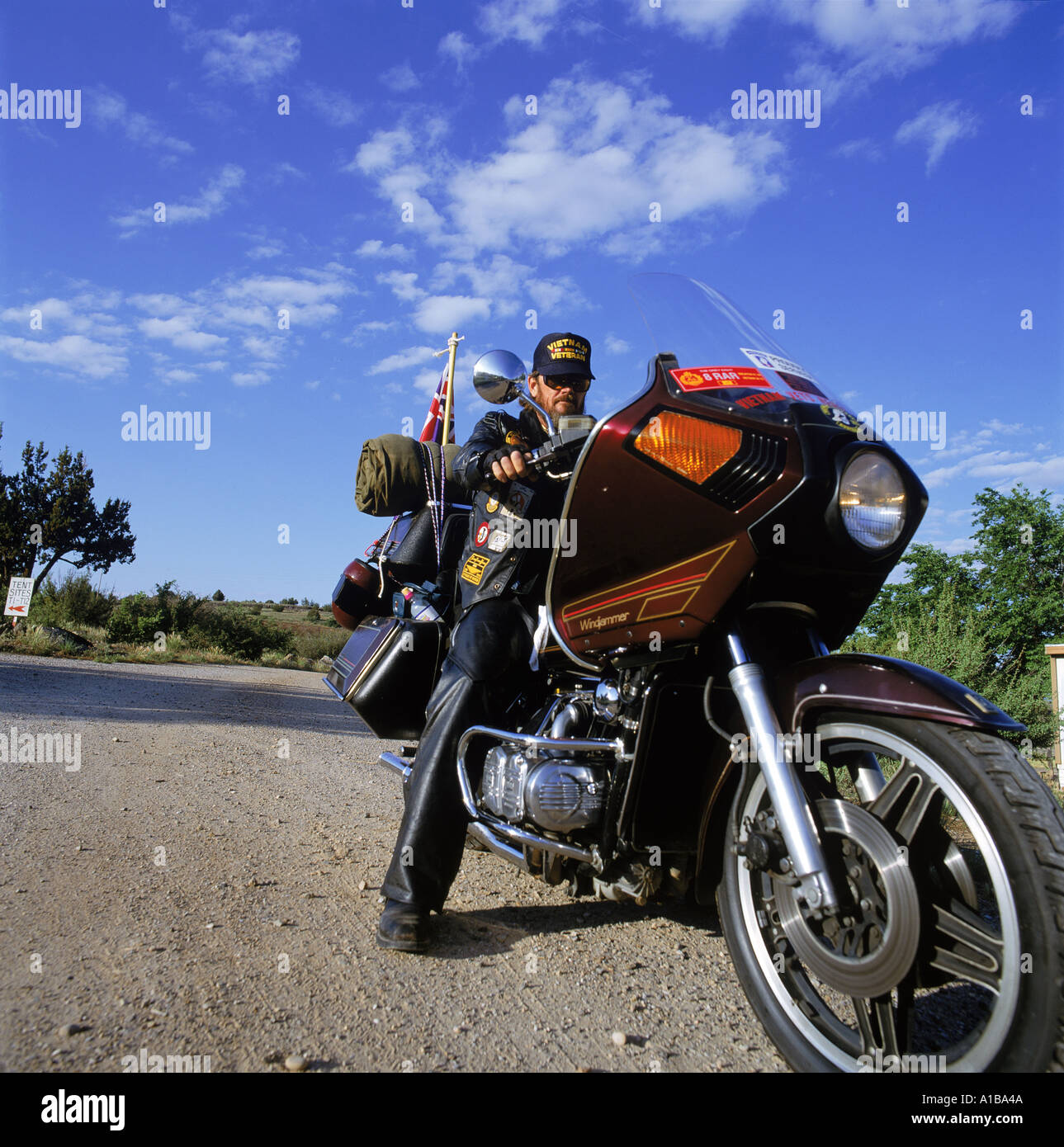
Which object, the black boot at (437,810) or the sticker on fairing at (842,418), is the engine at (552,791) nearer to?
the black boot at (437,810)

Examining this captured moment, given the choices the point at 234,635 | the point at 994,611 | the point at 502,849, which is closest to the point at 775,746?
the point at 502,849

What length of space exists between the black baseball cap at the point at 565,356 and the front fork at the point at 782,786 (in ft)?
5.49

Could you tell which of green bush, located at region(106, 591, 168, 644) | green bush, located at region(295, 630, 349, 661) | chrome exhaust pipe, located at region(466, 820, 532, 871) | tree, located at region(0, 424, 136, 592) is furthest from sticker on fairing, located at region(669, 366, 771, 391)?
tree, located at region(0, 424, 136, 592)

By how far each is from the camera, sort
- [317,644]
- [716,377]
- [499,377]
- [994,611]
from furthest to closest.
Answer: [317,644] → [994,611] → [499,377] → [716,377]

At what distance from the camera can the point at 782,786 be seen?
1820mm

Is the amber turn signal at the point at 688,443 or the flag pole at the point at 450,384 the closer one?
the amber turn signal at the point at 688,443

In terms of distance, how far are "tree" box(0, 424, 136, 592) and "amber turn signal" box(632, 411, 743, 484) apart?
38.3 m

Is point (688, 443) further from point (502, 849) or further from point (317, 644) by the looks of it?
point (317, 644)

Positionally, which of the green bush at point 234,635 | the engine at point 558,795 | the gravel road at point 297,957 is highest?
the engine at point 558,795

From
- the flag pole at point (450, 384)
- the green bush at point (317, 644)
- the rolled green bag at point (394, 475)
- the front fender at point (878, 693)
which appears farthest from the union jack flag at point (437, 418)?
the green bush at point (317, 644)

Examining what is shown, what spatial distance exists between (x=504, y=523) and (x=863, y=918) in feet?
5.60

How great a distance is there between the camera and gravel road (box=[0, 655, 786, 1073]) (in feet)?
6.14

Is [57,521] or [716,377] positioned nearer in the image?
[716,377]

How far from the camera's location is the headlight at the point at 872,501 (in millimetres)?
1900
